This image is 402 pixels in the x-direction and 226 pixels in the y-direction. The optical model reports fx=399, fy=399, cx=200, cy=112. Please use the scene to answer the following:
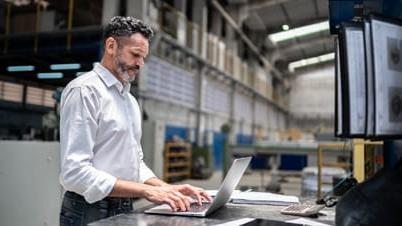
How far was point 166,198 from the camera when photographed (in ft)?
3.48

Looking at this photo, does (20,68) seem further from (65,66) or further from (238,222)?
(238,222)

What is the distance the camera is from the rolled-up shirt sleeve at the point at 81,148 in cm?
103

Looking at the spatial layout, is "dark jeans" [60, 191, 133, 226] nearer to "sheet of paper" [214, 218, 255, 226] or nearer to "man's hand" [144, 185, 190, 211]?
"man's hand" [144, 185, 190, 211]

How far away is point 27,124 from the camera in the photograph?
5309mm

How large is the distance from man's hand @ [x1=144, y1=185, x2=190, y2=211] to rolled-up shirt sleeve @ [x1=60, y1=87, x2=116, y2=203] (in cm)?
10

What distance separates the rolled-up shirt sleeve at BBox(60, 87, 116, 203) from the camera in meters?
1.03

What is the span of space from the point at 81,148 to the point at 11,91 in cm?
495

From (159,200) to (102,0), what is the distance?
18.7 ft

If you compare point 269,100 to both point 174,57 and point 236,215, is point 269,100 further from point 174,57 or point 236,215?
point 236,215

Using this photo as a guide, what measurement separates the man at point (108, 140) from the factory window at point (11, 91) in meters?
4.51

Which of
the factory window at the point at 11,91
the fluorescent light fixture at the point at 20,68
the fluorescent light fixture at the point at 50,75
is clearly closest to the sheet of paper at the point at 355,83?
the factory window at the point at 11,91

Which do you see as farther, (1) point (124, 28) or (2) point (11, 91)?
(2) point (11, 91)

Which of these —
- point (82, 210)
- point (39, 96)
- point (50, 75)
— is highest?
point (50, 75)

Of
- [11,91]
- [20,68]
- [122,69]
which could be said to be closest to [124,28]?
[122,69]
